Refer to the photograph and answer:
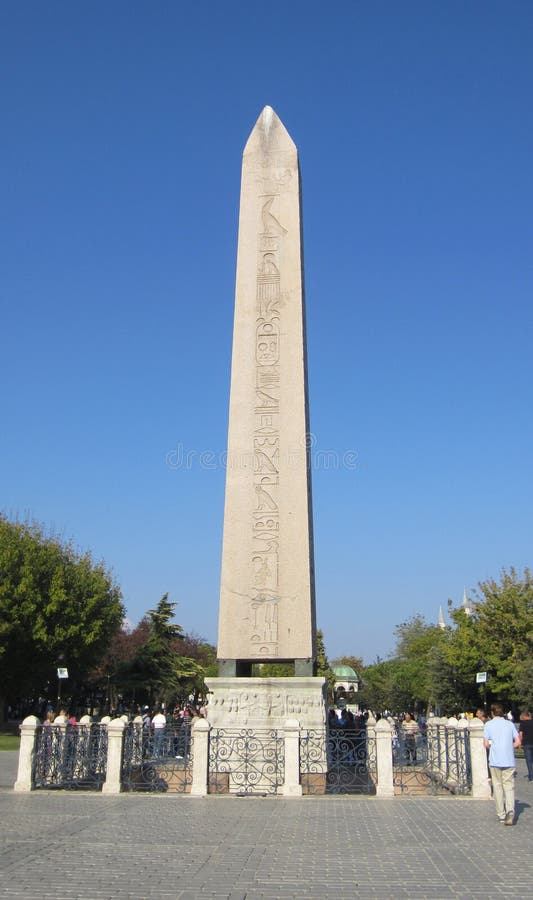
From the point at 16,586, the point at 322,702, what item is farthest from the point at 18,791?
the point at 16,586

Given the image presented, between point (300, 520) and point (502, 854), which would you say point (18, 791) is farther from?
point (502, 854)

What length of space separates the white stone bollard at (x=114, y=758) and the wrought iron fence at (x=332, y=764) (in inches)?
111

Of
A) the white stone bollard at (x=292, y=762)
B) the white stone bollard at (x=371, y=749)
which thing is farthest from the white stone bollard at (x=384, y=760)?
the white stone bollard at (x=292, y=762)

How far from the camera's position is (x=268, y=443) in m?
14.0

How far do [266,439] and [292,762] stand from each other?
17.2 feet

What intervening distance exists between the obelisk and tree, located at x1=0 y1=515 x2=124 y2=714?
19.0 metres

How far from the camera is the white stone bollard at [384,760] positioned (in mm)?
11914

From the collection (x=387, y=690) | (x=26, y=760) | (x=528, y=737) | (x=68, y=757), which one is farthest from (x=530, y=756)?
(x=387, y=690)

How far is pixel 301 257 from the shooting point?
15281mm

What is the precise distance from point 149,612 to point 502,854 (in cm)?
4029

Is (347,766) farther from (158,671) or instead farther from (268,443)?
(158,671)

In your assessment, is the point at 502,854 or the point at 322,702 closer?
the point at 502,854

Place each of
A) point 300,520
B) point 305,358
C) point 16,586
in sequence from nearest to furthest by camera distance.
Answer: point 300,520, point 305,358, point 16,586

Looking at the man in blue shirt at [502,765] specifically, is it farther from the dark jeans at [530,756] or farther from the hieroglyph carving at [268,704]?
the dark jeans at [530,756]
